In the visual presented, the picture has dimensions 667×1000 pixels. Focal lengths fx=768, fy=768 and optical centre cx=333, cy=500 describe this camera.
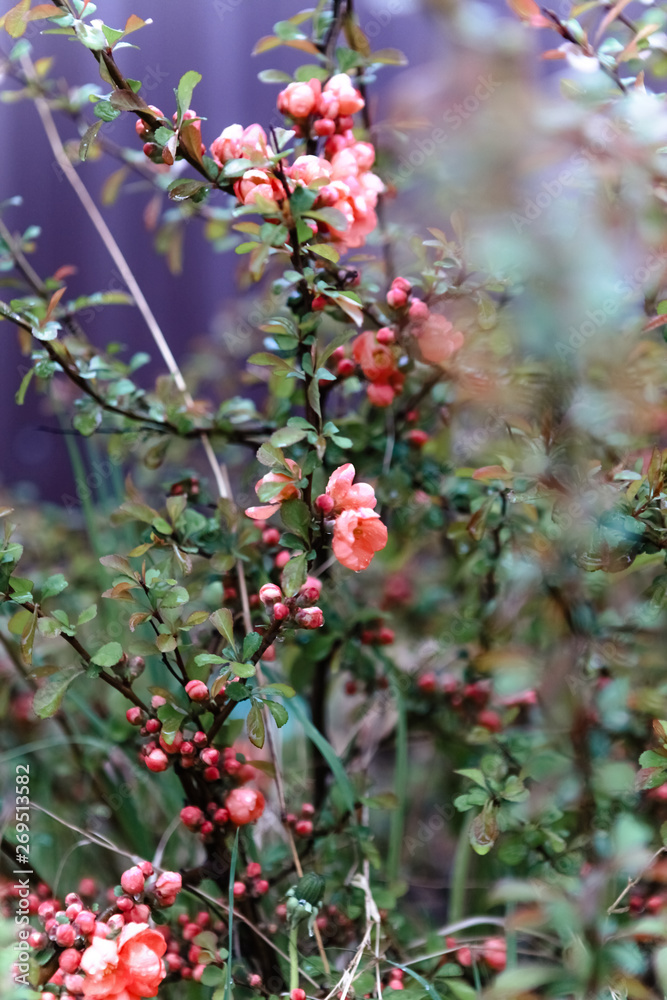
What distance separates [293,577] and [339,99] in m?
0.41

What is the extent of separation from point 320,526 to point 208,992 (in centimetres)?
41

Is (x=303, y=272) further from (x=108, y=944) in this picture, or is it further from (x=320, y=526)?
(x=108, y=944)

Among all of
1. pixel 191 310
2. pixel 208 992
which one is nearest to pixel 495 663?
pixel 208 992

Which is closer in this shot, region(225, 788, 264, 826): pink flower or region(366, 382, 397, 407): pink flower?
region(225, 788, 264, 826): pink flower

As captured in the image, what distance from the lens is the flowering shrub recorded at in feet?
1.56

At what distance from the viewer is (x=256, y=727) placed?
0.55 metres

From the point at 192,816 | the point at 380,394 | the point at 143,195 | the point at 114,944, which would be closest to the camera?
the point at 114,944

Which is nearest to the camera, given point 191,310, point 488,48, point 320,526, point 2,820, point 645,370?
point 488,48

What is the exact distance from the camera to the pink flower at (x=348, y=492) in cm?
55

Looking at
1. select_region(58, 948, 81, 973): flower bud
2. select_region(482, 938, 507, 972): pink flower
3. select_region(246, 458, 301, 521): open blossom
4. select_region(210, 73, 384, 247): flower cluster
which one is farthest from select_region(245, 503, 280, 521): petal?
select_region(482, 938, 507, 972): pink flower

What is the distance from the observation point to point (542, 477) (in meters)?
0.58

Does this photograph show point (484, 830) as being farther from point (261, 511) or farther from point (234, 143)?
point (234, 143)

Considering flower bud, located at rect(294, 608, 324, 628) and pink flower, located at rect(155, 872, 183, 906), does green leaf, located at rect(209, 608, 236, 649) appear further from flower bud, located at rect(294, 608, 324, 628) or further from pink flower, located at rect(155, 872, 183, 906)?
pink flower, located at rect(155, 872, 183, 906)

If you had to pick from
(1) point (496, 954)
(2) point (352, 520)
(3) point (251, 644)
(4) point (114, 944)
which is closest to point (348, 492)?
(2) point (352, 520)
